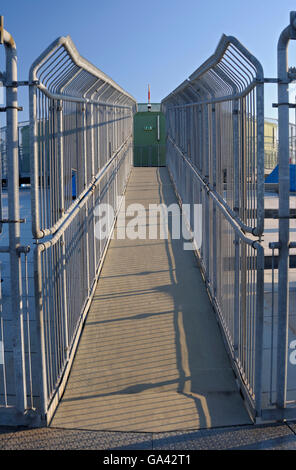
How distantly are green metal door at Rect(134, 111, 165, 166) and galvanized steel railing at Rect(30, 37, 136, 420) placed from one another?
15585 millimetres

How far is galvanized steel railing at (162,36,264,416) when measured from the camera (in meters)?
3.17

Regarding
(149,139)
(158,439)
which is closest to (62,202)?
(158,439)

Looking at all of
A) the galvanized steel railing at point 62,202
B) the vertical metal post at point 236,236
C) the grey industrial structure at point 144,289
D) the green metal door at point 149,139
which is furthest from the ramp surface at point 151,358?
the green metal door at point 149,139

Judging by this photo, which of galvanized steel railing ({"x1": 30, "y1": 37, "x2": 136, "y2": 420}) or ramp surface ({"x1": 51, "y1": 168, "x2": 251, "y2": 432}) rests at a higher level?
galvanized steel railing ({"x1": 30, "y1": 37, "x2": 136, "y2": 420})

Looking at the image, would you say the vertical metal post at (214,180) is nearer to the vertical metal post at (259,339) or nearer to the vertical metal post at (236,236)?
the vertical metal post at (236,236)

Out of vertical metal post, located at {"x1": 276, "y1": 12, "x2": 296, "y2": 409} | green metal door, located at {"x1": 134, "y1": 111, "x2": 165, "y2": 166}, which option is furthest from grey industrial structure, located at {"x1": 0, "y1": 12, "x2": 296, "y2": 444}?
green metal door, located at {"x1": 134, "y1": 111, "x2": 165, "y2": 166}

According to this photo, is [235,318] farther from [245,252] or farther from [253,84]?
[253,84]

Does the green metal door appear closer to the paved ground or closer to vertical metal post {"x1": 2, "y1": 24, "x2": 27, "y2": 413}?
vertical metal post {"x1": 2, "y1": 24, "x2": 27, "y2": 413}

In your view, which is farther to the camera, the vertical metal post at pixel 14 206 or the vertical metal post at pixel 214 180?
the vertical metal post at pixel 214 180

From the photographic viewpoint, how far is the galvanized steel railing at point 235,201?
3.17 m

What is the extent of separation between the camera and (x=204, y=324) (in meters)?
4.88

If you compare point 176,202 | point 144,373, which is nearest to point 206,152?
point 144,373

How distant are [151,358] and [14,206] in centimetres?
186

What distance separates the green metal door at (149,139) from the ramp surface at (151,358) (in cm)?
1492
